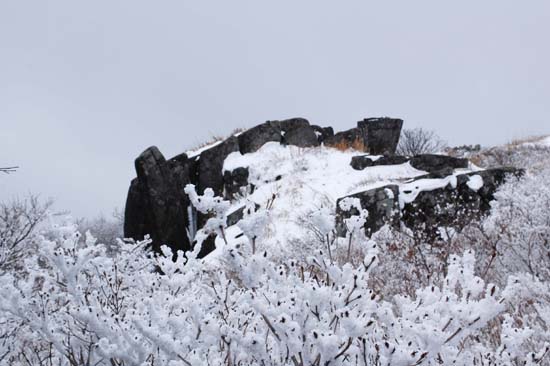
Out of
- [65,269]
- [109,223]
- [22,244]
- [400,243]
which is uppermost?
[65,269]

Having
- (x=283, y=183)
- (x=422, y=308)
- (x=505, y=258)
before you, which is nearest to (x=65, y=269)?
(x=422, y=308)

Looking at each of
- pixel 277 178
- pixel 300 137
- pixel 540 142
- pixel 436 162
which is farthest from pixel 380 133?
pixel 540 142

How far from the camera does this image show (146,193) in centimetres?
Answer: 1666

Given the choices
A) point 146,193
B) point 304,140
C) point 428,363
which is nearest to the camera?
point 428,363

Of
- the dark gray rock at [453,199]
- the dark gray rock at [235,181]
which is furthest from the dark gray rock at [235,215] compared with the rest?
the dark gray rock at [453,199]

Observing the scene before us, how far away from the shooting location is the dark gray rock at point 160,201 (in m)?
16.3

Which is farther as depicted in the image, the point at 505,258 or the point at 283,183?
the point at 283,183

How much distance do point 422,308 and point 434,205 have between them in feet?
33.1

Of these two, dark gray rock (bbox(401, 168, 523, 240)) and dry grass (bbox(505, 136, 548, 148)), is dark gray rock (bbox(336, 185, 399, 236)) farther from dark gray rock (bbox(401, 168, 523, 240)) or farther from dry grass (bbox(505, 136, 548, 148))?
dry grass (bbox(505, 136, 548, 148))

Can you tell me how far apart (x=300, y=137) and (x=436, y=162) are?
18.5 ft

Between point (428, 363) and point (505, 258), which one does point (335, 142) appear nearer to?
point (505, 258)

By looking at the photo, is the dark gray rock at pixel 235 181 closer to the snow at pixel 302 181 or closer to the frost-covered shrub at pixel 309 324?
the snow at pixel 302 181

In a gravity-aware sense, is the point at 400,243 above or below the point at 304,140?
below

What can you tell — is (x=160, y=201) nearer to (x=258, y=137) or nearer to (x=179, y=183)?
(x=179, y=183)
